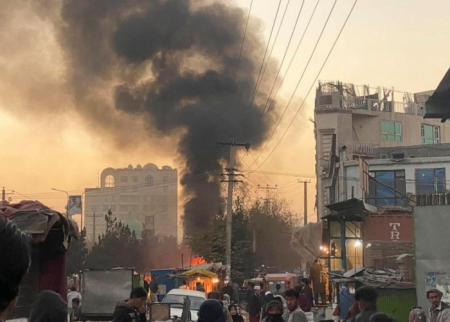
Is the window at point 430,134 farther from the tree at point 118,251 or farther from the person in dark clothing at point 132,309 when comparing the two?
the person in dark clothing at point 132,309

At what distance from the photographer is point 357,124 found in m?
56.6

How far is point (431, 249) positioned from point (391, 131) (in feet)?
148

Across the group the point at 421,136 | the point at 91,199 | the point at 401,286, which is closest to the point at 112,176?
the point at 91,199

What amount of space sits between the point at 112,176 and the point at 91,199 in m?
13.6

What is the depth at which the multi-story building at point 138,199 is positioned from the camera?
125500mm

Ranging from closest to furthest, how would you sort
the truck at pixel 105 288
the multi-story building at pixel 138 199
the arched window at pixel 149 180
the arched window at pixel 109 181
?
the truck at pixel 105 288 < the multi-story building at pixel 138 199 < the arched window at pixel 149 180 < the arched window at pixel 109 181

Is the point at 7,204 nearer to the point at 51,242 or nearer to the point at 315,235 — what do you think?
the point at 51,242

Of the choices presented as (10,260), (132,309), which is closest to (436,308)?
(132,309)

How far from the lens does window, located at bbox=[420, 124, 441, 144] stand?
6070 cm

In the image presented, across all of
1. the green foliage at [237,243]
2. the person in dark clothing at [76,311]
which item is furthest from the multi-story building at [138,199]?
the person in dark clothing at [76,311]

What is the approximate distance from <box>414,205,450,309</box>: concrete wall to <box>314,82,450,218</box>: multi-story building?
117 ft

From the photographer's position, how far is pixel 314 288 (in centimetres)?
2655

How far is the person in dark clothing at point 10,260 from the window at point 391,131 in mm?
56645

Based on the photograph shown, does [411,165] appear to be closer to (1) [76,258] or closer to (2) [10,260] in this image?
(1) [76,258]
